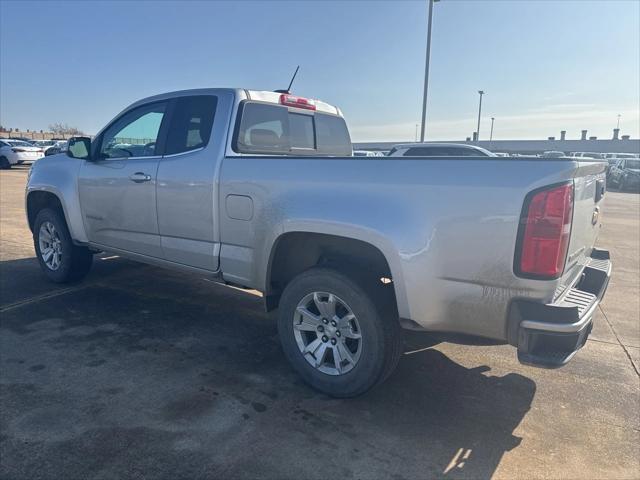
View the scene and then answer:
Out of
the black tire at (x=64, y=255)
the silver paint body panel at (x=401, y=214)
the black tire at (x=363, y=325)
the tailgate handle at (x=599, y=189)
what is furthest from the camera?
the black tire at (x=64, y=255)

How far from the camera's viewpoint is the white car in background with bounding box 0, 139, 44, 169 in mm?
Answer: 24297

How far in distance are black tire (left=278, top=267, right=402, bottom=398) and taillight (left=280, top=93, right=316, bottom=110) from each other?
1.93 meters

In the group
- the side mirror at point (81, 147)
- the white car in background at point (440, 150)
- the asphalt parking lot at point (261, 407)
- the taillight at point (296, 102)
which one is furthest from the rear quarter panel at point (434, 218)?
the white car in background at point (440, 150)

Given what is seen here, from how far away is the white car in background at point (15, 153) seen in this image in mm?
24297

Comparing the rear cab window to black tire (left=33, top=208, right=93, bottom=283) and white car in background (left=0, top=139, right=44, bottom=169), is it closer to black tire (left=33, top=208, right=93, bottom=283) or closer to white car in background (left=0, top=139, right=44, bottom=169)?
black tire (left=33, top=208, right=93, bottom=283)

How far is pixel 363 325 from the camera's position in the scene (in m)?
3.02

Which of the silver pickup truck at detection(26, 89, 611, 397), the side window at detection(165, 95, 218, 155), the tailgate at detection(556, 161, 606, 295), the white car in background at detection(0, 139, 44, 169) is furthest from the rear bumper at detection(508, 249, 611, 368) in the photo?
the white car in background at detection(0, 139, 44, 169)

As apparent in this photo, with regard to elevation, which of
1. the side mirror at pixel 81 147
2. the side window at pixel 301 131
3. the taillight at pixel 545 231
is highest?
the side window at pixel 301 131

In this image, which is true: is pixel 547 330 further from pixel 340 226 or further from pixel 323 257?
pixel 323 257

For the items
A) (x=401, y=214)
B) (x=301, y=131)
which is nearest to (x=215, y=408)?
(x=401, y=214)

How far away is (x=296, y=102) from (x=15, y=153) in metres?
25.3

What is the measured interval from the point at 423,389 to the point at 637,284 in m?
4.74

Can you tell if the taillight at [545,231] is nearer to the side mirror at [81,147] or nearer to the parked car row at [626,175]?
the side mirror at [81,147]

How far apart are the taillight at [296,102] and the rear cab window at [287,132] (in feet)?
0.13
